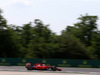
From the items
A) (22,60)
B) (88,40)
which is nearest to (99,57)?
(88,40)

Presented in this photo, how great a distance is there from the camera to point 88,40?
168 feet

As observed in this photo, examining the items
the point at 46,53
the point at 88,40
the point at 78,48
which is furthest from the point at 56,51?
the point at 88,40

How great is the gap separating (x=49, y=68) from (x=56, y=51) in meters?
16.7

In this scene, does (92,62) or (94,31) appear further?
(94,31)

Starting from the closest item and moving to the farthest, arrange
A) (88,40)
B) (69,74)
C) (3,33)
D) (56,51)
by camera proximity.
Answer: (69,74) < (56,51) < (3,33) < (88,40)

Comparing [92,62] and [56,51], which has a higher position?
[56,51]

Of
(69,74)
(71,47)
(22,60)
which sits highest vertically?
(71,47)

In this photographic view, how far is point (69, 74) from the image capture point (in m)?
18.9

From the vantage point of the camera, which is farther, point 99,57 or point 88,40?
point 88,40

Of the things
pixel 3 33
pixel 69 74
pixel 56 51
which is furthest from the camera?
pixel 3 33

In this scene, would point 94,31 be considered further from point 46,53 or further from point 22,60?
point 22,60

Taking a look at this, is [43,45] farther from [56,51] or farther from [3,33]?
[3,33]

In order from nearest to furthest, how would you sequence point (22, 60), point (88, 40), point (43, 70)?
point (43, 70) → point (22, 60) → point (88, 40)

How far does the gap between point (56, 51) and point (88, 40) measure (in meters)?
16.4
